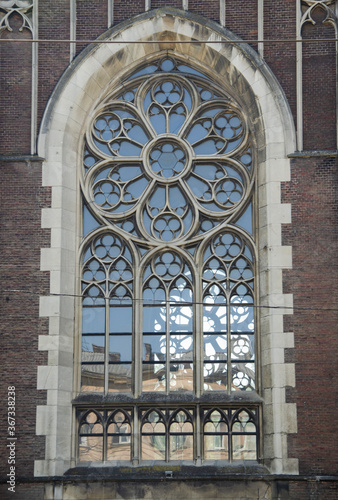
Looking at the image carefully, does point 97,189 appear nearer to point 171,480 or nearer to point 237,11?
point 237,11

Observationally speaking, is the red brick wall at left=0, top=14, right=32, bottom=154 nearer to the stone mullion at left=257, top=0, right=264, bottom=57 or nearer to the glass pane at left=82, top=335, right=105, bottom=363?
the glass pane at left=82, top=335, right=105, bottom=363

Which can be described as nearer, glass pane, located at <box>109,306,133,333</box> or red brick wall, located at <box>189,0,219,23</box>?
glass pane, located at <box>109,306,133,333</box>

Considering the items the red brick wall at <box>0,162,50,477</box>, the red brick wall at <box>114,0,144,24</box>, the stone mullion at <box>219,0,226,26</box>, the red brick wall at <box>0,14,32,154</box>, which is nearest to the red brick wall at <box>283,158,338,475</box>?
the stone mullion at <box>219,0,226,26</box>

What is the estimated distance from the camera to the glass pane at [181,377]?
20141mm

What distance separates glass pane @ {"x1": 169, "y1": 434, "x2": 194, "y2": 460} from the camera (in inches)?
A: 779

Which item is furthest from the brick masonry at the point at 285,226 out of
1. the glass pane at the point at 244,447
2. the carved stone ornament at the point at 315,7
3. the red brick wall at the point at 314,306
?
the glass pane at the point at 244,447

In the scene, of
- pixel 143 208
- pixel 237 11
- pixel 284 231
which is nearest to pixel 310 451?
pixel 284 231

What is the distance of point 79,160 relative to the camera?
21188mm

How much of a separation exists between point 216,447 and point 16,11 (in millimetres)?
9819

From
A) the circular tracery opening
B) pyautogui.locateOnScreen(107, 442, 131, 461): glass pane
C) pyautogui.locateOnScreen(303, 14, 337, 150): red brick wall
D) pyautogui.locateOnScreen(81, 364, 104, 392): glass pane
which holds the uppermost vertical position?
pyautogui.locateOnScreen(303, 14, 337, 150): red brick wall

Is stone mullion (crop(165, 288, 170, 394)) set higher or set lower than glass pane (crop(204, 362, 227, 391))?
higher

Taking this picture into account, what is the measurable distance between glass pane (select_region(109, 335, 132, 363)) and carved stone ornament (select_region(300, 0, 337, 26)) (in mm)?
7397

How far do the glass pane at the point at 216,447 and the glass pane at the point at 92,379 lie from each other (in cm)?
232

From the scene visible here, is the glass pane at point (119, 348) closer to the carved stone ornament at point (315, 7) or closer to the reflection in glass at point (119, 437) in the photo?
the reflection in glass at point (119, 437)
